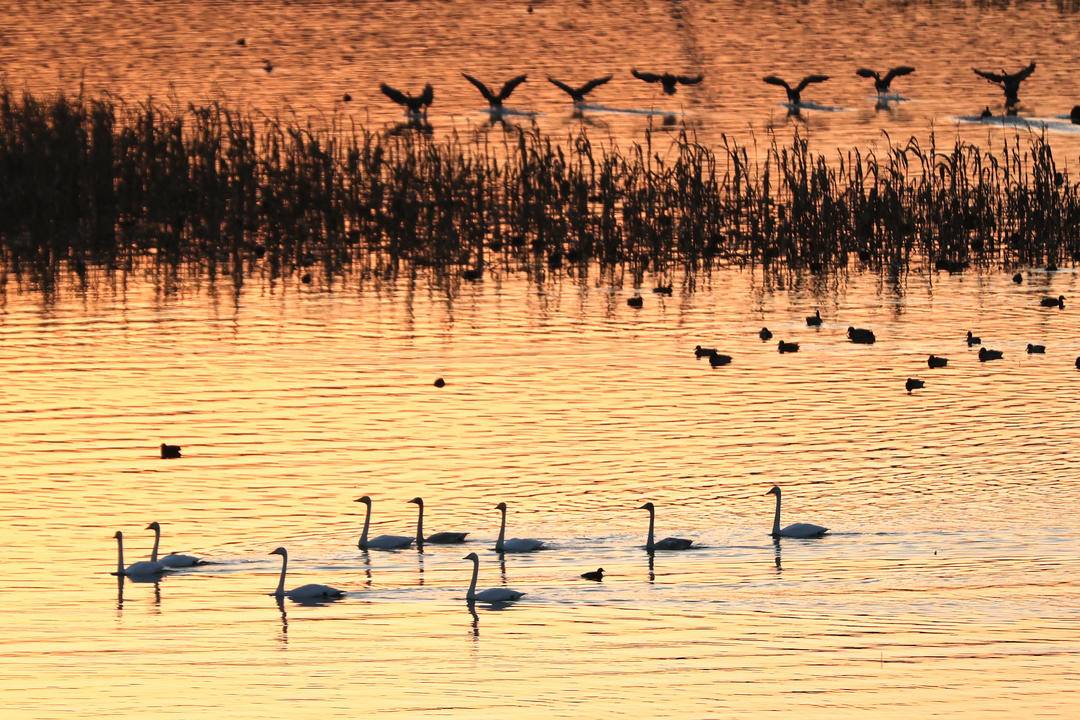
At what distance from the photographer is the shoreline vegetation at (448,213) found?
45.2m

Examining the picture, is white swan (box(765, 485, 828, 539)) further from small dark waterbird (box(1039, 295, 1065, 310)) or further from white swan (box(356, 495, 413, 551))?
small dark waterbird (box(1039, 295, 1065, 310))

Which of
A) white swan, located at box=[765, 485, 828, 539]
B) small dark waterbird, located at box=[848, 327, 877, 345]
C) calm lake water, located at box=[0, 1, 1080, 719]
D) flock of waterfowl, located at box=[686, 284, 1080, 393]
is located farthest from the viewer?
small dark waterbird, located at box=[848, 327, 877, 345]

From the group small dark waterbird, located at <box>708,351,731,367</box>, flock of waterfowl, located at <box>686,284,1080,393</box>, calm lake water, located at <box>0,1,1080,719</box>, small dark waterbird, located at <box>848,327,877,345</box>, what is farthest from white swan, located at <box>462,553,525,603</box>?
small dark waterbird, located at <box>848,327,877,345</box>

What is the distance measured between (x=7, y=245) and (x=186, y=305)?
316 inches

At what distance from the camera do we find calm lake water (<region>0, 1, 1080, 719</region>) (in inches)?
767

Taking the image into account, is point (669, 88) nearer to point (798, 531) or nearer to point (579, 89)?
point (579, 89)

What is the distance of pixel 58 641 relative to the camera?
20906 mm

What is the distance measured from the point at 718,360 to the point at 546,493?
878 centimetres

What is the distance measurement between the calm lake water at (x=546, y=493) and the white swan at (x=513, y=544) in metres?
0.15

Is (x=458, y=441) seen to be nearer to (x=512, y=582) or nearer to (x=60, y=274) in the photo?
(x=512, y=582)

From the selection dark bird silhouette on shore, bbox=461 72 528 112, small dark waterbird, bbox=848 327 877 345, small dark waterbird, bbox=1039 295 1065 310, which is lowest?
small dark waterbird, bbox=848 327 877 345

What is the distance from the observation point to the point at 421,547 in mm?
24219

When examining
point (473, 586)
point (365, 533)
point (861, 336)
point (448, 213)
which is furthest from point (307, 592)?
point (448, 213)

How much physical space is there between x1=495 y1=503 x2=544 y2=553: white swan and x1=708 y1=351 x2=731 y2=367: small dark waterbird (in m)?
11.2
